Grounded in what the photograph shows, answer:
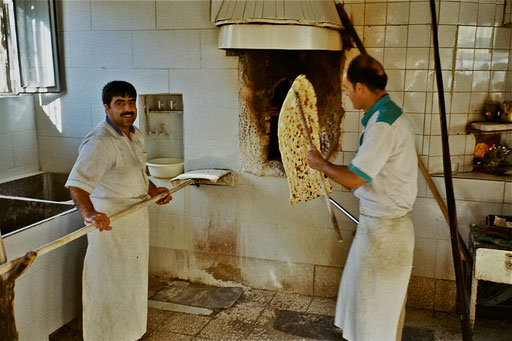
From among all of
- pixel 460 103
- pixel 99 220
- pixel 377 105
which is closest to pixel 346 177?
pixel 377 105

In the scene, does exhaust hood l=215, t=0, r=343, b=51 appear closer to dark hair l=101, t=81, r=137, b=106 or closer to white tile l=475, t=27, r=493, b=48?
dark hair l=101, t=81, r=137, b=106

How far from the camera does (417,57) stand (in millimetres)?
3459

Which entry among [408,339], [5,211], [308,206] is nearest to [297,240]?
[308,206]

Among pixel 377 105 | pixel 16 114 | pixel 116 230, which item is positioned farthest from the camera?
pixel 16 114

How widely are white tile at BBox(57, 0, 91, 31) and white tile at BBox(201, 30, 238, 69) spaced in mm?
1034

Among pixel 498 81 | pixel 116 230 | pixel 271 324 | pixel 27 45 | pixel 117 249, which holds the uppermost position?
pixel 27 45

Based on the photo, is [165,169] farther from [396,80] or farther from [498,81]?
[498,81]

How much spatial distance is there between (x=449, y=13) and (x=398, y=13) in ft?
1.11

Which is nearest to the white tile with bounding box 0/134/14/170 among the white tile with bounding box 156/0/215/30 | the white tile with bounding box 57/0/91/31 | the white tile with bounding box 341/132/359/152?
the white tile with bounding box 57/0/91/31

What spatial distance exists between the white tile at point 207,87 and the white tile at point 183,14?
0.35 metres

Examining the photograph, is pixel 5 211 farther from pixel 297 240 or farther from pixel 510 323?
pixel 510 323

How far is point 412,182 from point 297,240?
1564mm

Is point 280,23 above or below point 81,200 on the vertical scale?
above

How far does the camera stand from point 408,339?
10.9ft
